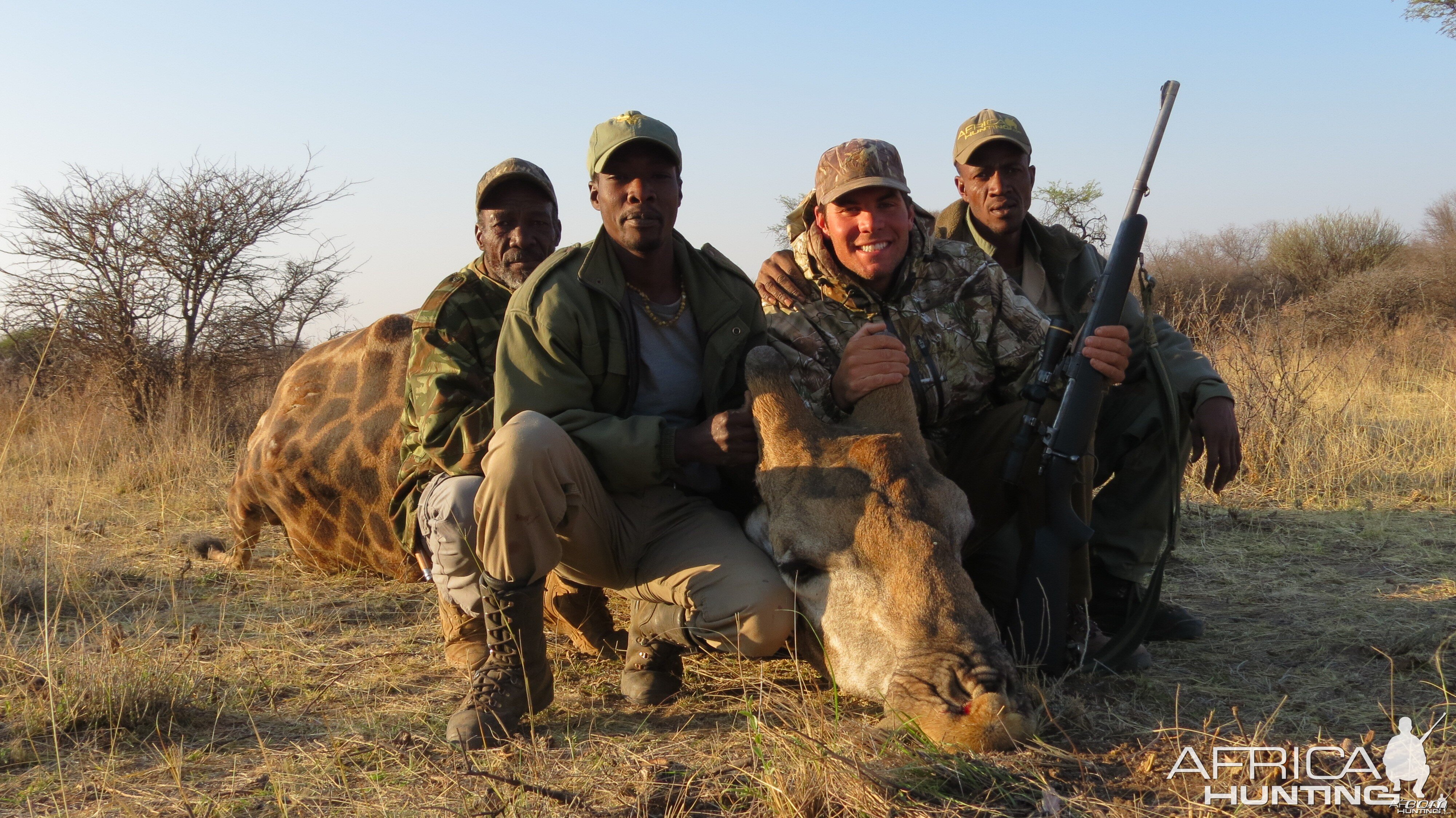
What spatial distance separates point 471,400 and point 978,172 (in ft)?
8.20

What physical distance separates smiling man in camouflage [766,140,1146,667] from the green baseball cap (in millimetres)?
611

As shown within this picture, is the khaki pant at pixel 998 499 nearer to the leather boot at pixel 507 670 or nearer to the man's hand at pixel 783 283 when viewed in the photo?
the man's hand at pixel 783 283

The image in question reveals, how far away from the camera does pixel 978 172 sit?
197 inches

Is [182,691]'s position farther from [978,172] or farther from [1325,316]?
[1325,316]

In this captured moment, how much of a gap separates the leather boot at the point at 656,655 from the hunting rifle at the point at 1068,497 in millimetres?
1117

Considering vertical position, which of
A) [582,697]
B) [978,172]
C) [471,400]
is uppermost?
[978,172]

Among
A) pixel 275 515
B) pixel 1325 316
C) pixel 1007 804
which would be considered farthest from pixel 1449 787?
pixel 1325 316

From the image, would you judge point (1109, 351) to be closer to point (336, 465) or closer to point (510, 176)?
point (510, 176)

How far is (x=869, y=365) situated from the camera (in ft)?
11.7

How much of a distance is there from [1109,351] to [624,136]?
71.3 inches

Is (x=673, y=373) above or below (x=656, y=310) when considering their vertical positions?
below

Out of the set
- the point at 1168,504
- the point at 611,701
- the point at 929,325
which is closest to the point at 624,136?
the point at 929,325

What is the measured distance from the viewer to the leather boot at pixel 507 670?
3270mm

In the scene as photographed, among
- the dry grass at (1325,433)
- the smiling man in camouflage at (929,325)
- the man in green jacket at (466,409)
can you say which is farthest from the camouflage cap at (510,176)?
the dry grass at (1325,433)
